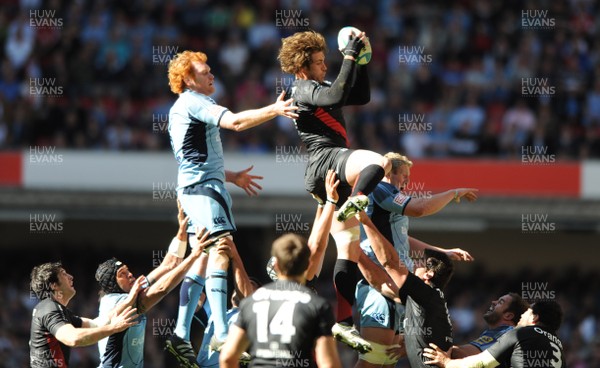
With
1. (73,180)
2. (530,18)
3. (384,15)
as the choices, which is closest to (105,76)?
(73,180)

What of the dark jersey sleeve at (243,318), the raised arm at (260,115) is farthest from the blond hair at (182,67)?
the dark jersey sleeve at (243,318)

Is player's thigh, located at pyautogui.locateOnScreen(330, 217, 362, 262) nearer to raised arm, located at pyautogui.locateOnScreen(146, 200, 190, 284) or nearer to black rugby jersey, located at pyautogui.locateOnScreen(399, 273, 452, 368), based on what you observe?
black rugby jersey, located at pyautogui.locateOnScreen(399, 273, 452, 368)

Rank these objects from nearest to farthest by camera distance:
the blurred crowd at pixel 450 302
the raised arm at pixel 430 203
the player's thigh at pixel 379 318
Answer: the raised arm at pixel 430 203 < the player's thigh at pixel 379 318 < the blurred crowd at pixel 450 302

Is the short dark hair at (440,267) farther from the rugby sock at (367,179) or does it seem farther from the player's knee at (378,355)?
the rugby sock at (367,179)

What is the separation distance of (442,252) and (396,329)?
90 centimetres

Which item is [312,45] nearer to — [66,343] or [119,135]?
[66,343]

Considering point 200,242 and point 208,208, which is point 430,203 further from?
point 200,242

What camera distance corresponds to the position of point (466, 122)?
18562 millimetres

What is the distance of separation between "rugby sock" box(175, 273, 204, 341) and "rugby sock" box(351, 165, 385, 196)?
1.65m

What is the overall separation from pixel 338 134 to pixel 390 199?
30.2 inches

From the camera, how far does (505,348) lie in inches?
330

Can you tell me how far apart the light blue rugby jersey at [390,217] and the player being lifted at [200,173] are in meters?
1.25

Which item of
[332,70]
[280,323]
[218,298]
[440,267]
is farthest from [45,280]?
[332,70]

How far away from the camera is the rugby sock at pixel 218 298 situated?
864 centimetres
